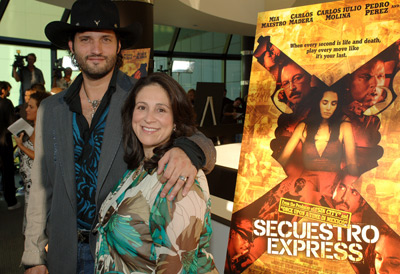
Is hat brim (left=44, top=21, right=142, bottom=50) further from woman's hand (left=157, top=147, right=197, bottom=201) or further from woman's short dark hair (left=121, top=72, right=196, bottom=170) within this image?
woman's hand (left=157, top=147, right=197, bottom=201)

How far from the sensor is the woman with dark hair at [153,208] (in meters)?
0.88

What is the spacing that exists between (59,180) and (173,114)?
0.54 meters

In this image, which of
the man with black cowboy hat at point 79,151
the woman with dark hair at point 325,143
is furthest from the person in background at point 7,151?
the woman with dark hair at point 325,143

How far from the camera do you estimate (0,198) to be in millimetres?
4773

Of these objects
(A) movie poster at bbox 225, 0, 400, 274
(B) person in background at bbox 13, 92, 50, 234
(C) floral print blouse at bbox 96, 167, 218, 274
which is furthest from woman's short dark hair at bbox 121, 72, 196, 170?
(B) person in background at bbox 13, 92, 50, 234

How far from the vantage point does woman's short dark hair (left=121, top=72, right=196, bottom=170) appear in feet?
3.51

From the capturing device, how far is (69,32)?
1438 mm

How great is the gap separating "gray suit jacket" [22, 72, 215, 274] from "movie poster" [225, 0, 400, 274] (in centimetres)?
59

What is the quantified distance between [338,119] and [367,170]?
0.21m

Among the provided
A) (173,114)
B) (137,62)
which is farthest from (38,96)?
(173,114)

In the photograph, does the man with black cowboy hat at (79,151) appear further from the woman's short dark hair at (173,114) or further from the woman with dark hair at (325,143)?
the woman with dark hair at (325,143)

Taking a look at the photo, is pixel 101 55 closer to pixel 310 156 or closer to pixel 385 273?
pixel 310 156

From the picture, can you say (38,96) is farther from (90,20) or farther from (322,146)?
(322,146)

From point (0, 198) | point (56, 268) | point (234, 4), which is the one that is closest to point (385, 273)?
point (56, 268)
